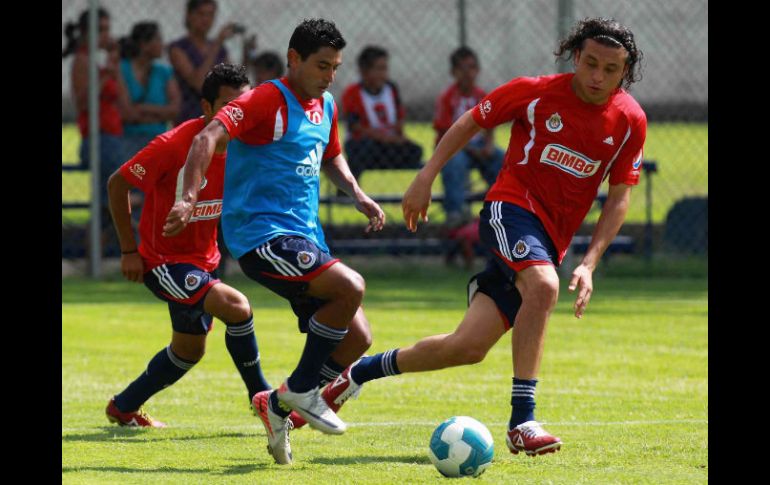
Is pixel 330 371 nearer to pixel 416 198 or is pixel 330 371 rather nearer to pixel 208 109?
pixel 416 198

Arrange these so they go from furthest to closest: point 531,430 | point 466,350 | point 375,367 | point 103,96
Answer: point 103,96 → point 375,367 → point 466,350 → point 531,430

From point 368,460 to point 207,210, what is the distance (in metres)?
1.74

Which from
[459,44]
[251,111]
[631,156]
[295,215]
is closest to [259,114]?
[251,111]

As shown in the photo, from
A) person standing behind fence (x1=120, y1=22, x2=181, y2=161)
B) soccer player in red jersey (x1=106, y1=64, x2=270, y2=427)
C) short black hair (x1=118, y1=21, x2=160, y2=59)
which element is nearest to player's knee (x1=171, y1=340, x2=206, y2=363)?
soccer player in red jersey (x1=106, y1=64, x2=270, y2=427)

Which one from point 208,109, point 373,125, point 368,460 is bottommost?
point 368,460

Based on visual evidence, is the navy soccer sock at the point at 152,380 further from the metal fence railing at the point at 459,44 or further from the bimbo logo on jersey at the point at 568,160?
the metal fence railing at the point at 459,44

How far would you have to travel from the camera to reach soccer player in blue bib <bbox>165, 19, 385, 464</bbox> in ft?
18.2

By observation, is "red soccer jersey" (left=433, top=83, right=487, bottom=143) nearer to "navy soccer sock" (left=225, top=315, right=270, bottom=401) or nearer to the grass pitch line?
the grass pitch line

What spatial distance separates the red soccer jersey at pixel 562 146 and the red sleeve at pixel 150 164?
1594 millimetres

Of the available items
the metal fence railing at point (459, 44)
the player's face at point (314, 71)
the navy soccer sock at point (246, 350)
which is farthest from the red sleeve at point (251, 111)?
the metal fence railing at point (459, 44)

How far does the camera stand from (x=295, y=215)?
584 centimetres

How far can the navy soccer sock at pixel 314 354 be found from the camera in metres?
5.57
